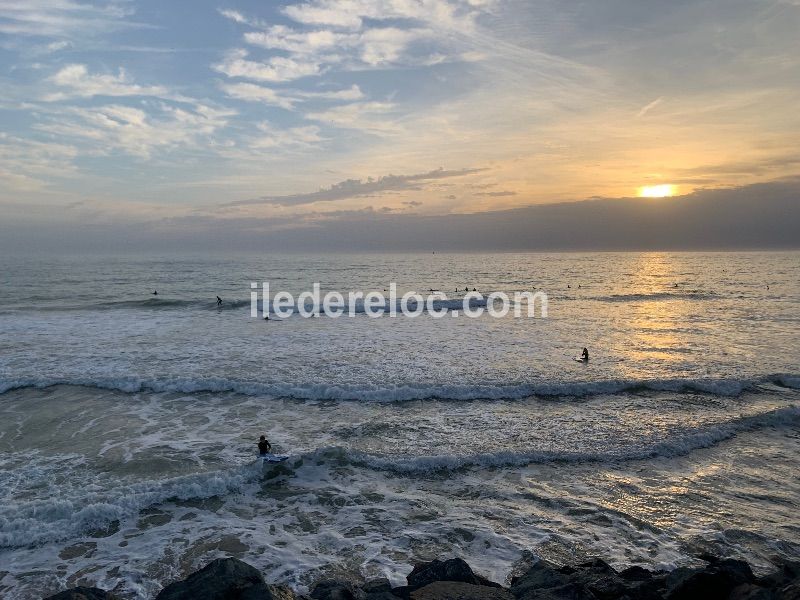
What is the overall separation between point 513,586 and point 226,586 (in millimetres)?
4768

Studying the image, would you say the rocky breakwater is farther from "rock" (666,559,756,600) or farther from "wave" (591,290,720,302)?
"wave" (591,290,720,302)

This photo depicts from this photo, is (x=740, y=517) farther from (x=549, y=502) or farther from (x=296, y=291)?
(x=296, y=291)

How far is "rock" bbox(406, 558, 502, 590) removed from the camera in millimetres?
7727

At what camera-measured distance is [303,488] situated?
12.2 metres

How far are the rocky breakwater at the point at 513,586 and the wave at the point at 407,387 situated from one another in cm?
1152

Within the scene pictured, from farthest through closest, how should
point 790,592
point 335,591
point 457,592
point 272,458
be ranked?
1. point 272,458
2. point 335,591
3. point 457,592
4. point 790,592

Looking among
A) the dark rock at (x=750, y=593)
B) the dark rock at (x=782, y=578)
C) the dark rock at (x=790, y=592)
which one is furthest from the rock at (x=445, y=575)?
the dark rock at (x=782, y=578)

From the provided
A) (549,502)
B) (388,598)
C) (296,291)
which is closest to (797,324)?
(549,502)

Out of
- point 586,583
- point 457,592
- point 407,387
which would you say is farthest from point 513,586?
point 407,387

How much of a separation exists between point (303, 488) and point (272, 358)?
1436cm

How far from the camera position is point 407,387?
2011 centimetres

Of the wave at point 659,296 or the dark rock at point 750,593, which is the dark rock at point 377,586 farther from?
the wave at point 659,296

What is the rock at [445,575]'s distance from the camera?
7727 millimetres

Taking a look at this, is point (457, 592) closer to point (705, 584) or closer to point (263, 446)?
point (705, 584)
